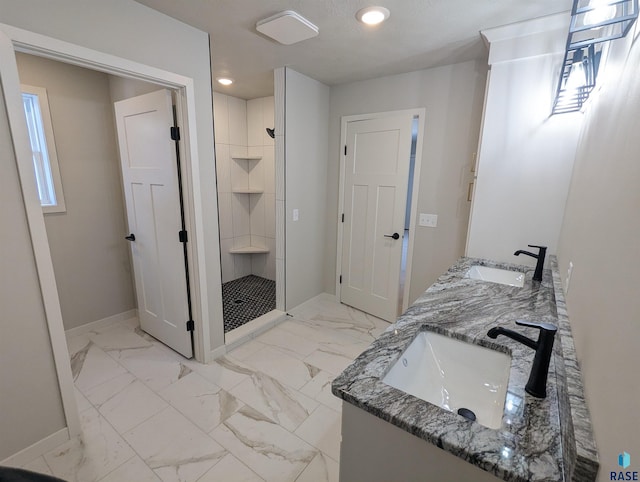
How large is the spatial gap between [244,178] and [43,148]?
2.09 metres

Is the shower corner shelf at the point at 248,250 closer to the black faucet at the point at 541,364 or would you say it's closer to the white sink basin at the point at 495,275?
the white sink basin at the point at 495,275

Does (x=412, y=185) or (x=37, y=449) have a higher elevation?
(x=412, y=185)

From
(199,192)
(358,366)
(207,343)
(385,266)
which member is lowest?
(207,343)

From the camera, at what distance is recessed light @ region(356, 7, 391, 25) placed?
1706mm

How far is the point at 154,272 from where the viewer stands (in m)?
2.53

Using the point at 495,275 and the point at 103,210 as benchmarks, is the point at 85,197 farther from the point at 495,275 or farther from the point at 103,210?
the point at 495,275

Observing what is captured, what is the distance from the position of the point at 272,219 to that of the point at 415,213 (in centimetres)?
199

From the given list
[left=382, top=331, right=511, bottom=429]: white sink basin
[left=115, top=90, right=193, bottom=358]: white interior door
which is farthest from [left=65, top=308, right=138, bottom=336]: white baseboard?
[left=382, top=331, right=511, bottom=429]: white sink basin

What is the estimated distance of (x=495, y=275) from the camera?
2062mm

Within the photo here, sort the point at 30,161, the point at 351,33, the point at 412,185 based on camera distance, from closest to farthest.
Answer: the point at 30,161, the point at 351,33, the point at 412,185

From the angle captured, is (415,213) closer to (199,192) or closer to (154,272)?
(199,192)

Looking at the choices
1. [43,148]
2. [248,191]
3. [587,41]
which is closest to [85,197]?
[43,148]

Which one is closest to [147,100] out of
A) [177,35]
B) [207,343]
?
[177,35]

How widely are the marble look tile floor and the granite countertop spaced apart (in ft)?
3.24
